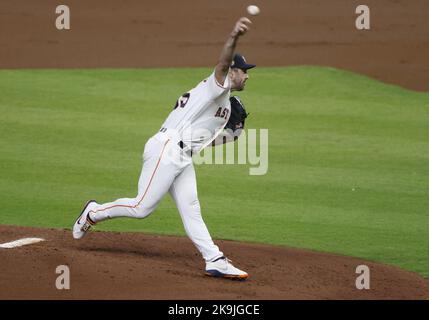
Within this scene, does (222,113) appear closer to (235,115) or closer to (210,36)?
(235,115)

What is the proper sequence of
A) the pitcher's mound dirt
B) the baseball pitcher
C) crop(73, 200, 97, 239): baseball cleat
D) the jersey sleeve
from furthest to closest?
crop(73, 200, 97, 239): baseball cleat → the baseball pitcher → the jersey sleeve → the pitcher's mound dirt

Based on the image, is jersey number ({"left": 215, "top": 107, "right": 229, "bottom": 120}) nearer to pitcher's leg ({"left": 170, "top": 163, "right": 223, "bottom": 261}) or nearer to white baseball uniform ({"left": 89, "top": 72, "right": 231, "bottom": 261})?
white baseball uniform ({"left": 89, "top": 72, "right": 231, "bottom": 261})

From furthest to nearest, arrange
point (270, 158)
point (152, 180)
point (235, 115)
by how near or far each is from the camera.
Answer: point (270, 158), point (235, 115), point (152, 180)

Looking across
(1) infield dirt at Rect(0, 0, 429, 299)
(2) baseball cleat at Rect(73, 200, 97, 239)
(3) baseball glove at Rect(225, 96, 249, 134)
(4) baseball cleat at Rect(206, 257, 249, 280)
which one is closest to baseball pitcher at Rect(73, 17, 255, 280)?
(4) baseball cleat at Rect(206, 257, 249, 280)

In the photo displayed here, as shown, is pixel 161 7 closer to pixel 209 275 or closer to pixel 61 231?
pixel 61 231

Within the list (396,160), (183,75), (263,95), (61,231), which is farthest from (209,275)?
(183,75)

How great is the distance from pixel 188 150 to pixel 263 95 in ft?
22.9

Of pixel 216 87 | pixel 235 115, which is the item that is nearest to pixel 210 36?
pixel 235 115

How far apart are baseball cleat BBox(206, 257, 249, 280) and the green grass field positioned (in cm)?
166

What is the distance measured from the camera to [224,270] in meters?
7.23

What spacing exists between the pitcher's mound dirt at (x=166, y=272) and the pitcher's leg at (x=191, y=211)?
270mm

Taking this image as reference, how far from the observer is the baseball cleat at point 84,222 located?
784 cm

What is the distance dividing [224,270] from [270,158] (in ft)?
15.1

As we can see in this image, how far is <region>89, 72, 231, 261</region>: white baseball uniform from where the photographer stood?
732cm
